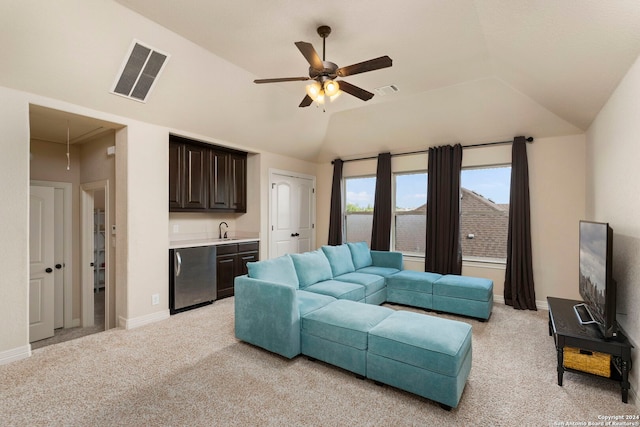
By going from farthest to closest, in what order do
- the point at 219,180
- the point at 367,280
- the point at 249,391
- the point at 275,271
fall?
1. the point at 219,180
2. the point at 367,280
3. the point at 275,271
4. the point at 249,391

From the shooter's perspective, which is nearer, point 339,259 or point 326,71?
point 326,71

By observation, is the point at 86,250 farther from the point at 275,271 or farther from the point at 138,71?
the point at 275,271

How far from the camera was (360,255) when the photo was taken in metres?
5.19

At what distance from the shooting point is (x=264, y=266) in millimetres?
3328

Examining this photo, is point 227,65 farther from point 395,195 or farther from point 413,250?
point 413,250

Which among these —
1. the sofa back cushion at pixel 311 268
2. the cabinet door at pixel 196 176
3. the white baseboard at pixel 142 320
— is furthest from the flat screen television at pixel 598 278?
the cabinet door at pixel 196 176

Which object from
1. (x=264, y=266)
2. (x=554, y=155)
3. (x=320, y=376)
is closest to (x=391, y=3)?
(x=264, y=266)

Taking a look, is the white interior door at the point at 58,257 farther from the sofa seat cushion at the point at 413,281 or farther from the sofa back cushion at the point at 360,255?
the sofa seat cushion at the point at 413,281

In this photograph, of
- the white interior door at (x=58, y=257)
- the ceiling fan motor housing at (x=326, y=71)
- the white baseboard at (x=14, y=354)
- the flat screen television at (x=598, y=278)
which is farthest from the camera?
the white interior door at (x=58, y=257)

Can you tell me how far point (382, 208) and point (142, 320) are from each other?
13.8 ft

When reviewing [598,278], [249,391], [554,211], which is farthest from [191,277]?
[554,211]

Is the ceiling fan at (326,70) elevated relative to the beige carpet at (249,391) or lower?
elevated

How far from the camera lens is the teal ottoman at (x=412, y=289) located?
431 centimetres

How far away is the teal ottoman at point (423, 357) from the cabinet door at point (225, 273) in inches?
120
